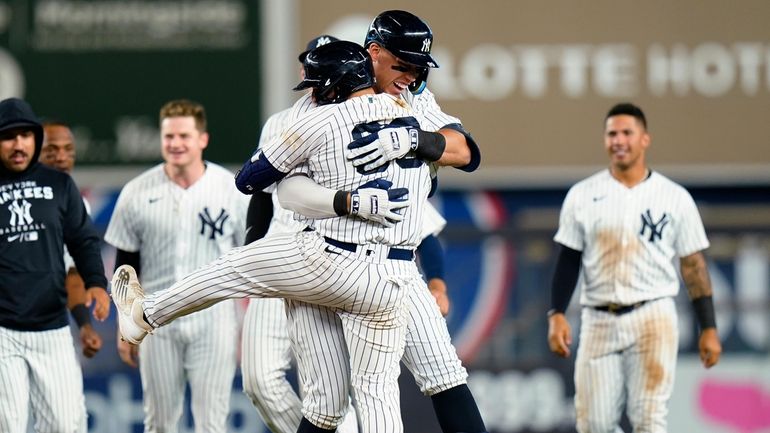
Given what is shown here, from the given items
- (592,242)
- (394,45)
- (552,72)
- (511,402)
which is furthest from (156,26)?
(394,45)

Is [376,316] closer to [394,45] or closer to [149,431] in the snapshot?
[394,45]

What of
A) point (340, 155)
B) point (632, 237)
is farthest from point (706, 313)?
point (340, 155)

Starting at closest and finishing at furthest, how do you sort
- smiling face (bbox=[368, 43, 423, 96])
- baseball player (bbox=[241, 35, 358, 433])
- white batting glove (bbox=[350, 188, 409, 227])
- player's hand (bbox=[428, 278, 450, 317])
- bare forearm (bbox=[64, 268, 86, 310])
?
white batting glove (bbox=[350, 188, 409, 227]) → smiling face (bbox=[368, 43, 423, 96]) → player's hand (bbox=[428, 278, 450, 317]) → baseball player (bbox=[241, 35, 358, 433]) → bare forearm (bbox=[64, 268, 86, 310])

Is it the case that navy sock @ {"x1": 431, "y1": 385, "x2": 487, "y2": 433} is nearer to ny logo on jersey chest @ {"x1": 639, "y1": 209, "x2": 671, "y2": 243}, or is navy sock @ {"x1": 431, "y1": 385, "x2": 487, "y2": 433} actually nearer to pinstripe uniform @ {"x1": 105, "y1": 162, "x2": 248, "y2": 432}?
pinstripe uniform @ {"x1": 105, "y1": 162, "x2": 248, "y2": 432}

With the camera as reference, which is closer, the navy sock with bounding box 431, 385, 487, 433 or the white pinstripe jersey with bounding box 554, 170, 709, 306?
the navy sock with bounding box 431, 385, 487, 433

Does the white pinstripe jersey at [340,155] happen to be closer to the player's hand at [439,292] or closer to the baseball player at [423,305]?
the baseball player at [423,305]

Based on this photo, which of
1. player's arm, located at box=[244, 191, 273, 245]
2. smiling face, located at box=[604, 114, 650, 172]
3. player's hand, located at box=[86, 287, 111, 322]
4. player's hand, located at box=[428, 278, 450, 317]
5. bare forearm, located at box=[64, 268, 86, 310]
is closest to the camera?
player's arm, located at box=[244, 191, 273, 245]

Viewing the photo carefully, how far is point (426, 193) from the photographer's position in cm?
523

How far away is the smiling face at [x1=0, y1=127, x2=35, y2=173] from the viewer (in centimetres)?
620

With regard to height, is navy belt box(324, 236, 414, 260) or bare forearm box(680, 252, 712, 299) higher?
navy belt box(324, 236, 414, 260)

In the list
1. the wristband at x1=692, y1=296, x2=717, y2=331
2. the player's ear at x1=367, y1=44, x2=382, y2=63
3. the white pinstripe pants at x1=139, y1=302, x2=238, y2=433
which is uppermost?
the player's ear at x1=367, y1=44, x2=382, y2=63

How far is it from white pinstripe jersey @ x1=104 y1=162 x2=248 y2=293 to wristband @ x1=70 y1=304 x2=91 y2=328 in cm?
29

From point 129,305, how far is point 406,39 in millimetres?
1299

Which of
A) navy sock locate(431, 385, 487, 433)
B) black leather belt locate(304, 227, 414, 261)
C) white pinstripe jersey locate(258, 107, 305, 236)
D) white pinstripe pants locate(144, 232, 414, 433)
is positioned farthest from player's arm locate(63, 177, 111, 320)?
navy sock locate(431, 385, 487, 433)
